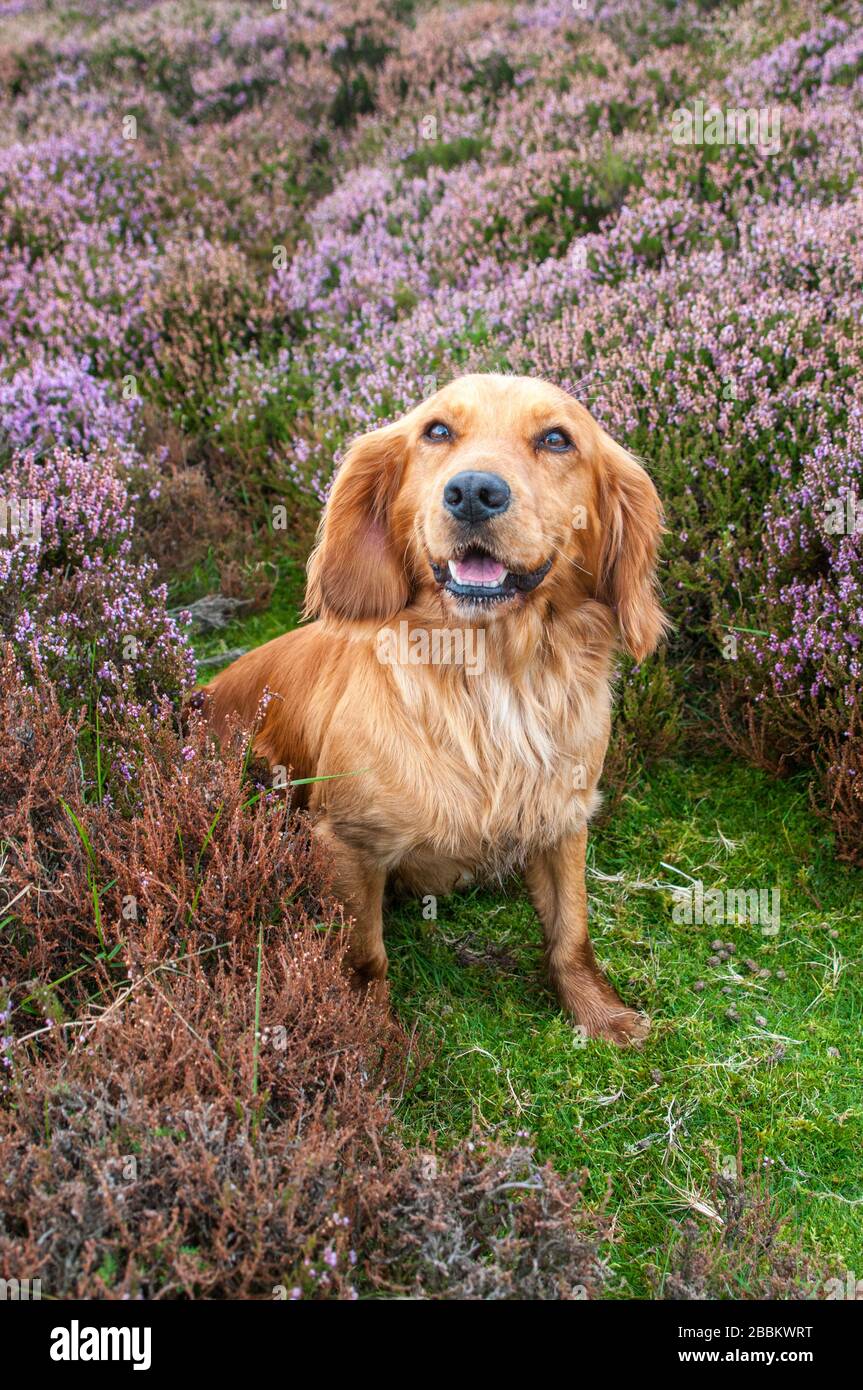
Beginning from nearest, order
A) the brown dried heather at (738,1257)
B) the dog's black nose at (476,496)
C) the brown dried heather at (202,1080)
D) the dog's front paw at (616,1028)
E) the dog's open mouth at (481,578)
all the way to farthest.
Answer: the brown dried heather at (202,1080)
the brown dried heather at (738,1257)
the dog's black nose at (476,496)
the dog's open mouth at (481,578)
the dog's front paw at (616,1028)

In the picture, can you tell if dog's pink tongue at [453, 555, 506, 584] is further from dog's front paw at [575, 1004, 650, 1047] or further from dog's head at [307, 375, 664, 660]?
dog's front paw at [575, 1004, 650, 1047]

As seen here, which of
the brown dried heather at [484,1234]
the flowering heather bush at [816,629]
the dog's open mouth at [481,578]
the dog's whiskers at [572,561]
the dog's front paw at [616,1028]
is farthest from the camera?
the flowering heather bush at [816,629]

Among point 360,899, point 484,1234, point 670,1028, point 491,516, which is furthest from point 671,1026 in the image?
point 491,516

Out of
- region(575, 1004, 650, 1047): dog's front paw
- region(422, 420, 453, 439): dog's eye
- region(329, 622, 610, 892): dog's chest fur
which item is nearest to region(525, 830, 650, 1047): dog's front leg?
region(575, 1004, 650, 1047): dog's front paw

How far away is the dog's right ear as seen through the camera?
267cm

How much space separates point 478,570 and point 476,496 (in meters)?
0.19

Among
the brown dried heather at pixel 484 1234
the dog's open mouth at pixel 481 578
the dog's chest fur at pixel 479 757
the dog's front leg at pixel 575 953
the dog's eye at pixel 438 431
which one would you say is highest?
the dog's eye at pixel 438 431

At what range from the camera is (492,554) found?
2.33m

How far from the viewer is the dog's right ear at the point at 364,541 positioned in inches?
105

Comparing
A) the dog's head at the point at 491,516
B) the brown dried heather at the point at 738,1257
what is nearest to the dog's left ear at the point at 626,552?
the dog's head at the point at 491,516

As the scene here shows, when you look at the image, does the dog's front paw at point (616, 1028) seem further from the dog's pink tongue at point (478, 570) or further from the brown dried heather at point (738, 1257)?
the dog's pink tongue at point (478, 570)

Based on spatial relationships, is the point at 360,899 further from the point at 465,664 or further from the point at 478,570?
the point at 478,570

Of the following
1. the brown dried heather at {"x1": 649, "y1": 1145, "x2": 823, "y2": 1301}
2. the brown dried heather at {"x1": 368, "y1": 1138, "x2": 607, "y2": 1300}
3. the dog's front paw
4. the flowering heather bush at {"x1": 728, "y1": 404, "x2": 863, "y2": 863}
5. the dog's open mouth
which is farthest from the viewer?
the flowering heather bush at {"x1": 728, "y1": 404, "x2": 863, "y2": 863}

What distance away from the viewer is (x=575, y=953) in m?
2.91
